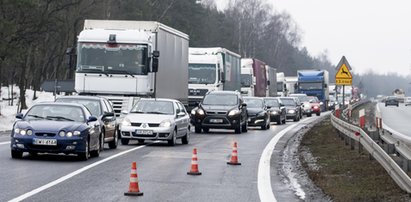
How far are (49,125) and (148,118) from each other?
7.14m

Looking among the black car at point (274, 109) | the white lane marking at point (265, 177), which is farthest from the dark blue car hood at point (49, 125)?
the black car at point (274, 109)

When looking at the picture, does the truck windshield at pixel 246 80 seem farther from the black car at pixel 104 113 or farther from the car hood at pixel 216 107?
the black car at pixel 104 113

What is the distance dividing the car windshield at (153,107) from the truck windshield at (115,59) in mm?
1553

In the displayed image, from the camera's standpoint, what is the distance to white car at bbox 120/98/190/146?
24109 millimetres

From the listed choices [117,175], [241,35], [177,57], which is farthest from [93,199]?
[241,35]

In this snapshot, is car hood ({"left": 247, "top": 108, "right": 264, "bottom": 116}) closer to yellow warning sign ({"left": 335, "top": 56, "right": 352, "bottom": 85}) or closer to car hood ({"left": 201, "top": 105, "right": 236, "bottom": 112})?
car hood ({"left": 201, "top": 105, "right": 236, "bottom": 112})

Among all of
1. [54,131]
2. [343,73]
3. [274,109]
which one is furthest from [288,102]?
[54,131]

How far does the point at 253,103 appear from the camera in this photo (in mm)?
39531

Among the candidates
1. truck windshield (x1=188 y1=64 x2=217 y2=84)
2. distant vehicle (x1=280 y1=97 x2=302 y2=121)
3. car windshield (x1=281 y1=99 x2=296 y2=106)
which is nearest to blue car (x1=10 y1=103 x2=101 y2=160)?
truck windshield (x1=188 y1=64 x2=217 y2=84)

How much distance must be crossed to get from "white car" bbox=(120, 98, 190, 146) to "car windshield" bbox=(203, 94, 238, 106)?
28.1ft

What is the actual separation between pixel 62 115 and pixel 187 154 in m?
3.90

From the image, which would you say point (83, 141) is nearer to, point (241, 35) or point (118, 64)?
point (118, 64)

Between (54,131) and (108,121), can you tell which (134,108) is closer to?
(108,121)

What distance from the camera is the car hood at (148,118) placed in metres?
24.3
